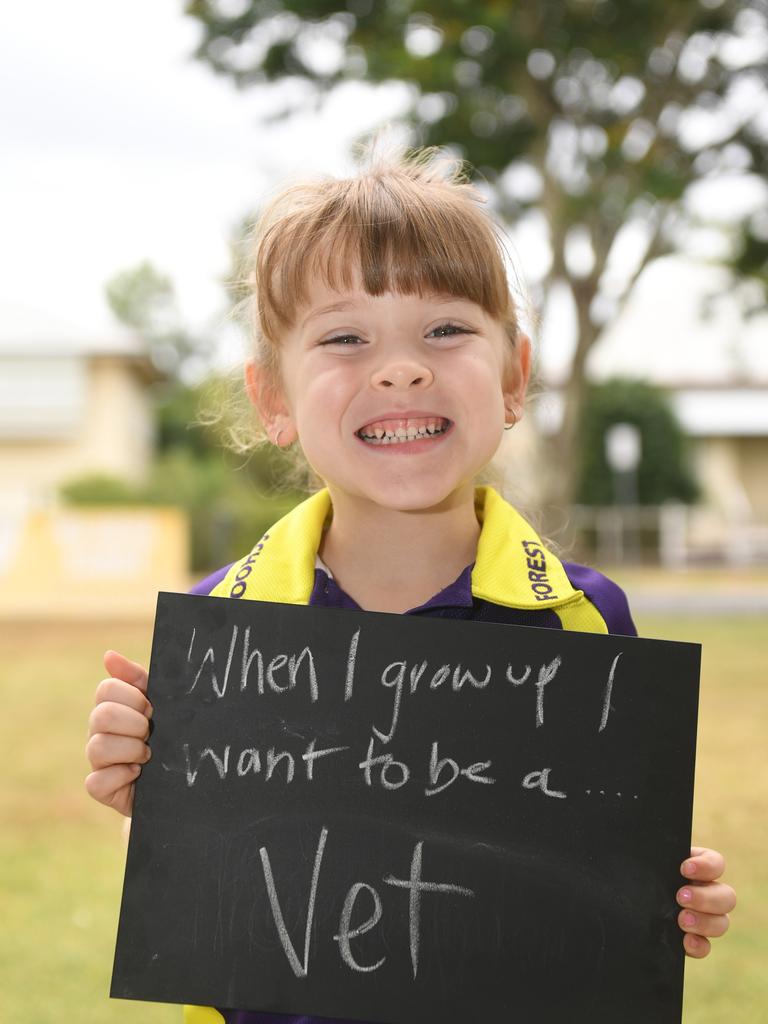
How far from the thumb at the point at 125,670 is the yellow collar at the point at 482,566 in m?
0.25

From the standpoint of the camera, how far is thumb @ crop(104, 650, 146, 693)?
171cm

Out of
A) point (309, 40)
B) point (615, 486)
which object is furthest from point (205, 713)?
point (615, 486)

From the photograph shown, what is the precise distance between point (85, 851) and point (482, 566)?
3493mm

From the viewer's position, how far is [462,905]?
160 cm

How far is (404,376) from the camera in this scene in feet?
5.70

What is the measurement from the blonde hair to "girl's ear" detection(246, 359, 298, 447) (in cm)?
4

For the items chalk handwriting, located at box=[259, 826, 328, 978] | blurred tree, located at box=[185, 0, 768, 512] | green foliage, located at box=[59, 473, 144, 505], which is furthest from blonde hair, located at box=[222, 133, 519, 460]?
green foliage, located at box=[59, 473, 144, 505]

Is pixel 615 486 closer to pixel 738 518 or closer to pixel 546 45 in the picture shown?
pixel 738 518

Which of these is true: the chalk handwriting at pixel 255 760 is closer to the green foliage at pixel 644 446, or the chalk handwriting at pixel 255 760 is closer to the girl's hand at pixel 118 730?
the girl's hand at pixel 118 730

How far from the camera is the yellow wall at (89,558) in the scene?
14.3 metres

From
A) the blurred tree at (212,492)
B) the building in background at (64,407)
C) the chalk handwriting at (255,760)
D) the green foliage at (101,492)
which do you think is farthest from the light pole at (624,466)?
the chalk handwriting at (255,760)

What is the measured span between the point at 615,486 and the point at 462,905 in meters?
25.3

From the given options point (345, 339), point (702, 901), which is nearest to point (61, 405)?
point (345, 339)

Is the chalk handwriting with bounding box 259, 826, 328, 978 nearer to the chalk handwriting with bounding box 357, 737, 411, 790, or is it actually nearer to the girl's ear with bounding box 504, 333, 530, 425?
the chalk handwriting with bounding box 357, 737, 411, 790
